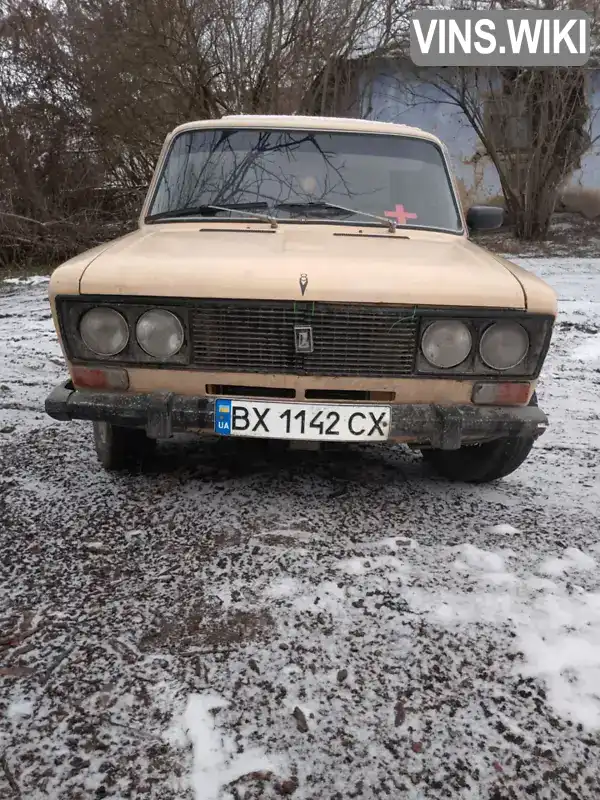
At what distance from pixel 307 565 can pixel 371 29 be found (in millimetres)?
13454

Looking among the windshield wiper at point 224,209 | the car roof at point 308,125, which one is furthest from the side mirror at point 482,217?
the windshield wiper at point 224,209

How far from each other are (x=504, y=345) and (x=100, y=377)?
61.5 inches

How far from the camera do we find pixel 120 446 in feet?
9.64

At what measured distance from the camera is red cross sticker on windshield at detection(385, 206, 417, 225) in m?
3.20

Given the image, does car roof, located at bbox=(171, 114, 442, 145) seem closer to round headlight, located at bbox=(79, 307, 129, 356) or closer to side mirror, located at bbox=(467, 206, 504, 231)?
side mirror, located at bbox=(467, 206, 504, 231)

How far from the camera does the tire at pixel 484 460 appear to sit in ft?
9.43

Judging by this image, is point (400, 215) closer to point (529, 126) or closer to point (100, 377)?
point (100, 377)

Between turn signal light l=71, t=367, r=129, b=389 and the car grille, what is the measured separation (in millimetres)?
300

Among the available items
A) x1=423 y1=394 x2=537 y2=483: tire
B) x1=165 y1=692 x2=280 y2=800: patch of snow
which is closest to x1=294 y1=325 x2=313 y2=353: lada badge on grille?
x1=423 y1=394 x2=537 y2=483: tire

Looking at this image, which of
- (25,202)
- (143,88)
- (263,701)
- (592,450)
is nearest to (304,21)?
(143,88)

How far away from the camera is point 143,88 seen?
10.5 m

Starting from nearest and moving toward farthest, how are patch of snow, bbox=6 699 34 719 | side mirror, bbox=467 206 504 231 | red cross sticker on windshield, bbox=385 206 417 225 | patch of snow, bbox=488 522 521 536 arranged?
patch of snow, bbox=6 699 34 719, patch of snow, bbox=488 522 521 536, red cross sticker on windshield, bbox=385 206 417 225, side mirror, bbox=467 206 504 231

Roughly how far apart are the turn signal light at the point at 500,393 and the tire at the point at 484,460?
22cm

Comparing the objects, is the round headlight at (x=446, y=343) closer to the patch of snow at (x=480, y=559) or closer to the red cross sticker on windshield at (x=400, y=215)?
the patch of snow at (x=480, y=559)
